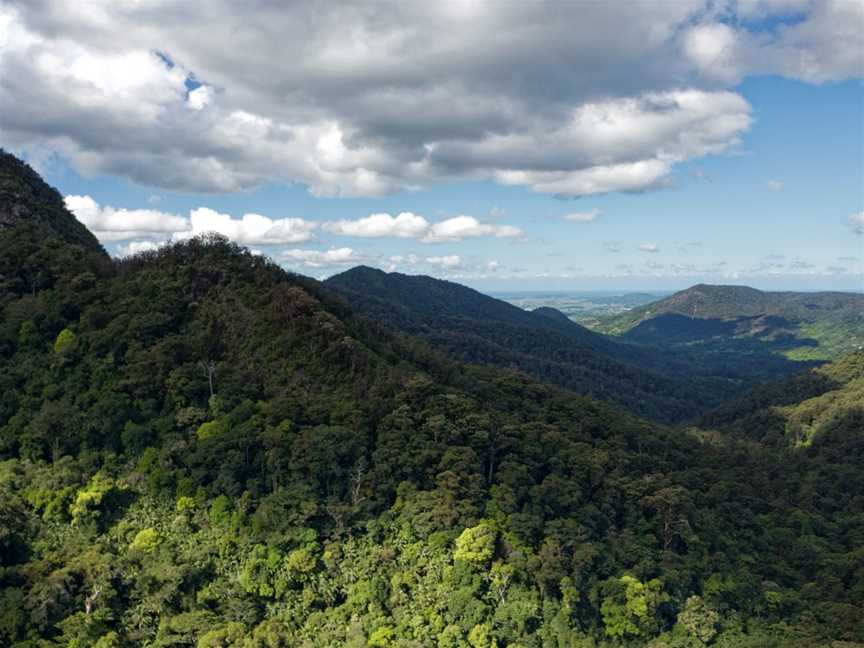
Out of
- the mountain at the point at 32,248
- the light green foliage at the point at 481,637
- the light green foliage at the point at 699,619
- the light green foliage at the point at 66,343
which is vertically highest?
the mountain at the point at 32,248

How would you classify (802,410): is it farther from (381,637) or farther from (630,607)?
(381,637)

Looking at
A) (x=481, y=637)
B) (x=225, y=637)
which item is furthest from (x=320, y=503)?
(x=481, y=637)

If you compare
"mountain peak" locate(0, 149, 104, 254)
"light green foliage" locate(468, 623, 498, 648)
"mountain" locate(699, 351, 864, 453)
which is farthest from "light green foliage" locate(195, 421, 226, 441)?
"mountain" locate(699, 351, 864, 453)

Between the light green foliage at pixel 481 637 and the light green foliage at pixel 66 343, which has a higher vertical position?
the light green foliage at pixel 66 343

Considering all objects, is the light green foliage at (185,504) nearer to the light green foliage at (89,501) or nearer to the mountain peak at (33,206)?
the light green foliage at (89,501)

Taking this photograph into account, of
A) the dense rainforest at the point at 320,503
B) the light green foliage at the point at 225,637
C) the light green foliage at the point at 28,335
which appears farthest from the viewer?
the light green foliage at the point at 28,335

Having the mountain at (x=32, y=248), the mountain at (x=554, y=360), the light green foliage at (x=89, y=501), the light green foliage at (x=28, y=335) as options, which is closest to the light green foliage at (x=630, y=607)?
the light green foliage at (x=89, y=501)

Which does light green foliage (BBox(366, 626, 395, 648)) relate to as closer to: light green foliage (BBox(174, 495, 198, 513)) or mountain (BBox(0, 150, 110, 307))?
light green foliage (BBox(174, 495, 198, 513))
